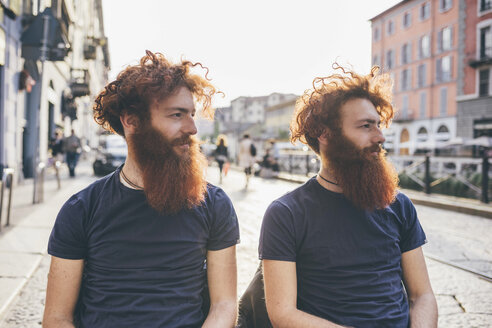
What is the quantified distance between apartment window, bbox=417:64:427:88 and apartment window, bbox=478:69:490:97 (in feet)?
35.4

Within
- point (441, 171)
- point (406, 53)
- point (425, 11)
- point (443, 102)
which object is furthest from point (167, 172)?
point (406, 53)

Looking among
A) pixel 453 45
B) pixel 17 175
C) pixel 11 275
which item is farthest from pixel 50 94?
pixel 453 45

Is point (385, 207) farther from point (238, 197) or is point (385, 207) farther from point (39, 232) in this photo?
point (238, 197)

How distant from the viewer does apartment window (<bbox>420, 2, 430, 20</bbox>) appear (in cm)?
4056

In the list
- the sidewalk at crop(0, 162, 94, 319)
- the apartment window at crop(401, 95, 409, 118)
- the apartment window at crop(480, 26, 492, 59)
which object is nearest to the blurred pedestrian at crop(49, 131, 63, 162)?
the sidewalk at crop(0, 162, 94, 319)

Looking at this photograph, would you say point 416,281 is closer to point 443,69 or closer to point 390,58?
point 443,69

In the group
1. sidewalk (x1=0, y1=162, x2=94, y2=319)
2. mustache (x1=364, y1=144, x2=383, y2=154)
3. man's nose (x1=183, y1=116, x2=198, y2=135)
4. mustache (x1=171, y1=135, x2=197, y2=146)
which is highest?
man's nose (x1=183, y1=116, x2=198, y2=135)

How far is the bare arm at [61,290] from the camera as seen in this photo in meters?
1.59

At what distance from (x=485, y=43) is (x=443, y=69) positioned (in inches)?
342

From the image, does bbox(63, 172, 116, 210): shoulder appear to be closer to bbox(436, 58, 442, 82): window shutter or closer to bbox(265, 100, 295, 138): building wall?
bbox(436, 58, 442, 82): window shutter

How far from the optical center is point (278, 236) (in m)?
1.72

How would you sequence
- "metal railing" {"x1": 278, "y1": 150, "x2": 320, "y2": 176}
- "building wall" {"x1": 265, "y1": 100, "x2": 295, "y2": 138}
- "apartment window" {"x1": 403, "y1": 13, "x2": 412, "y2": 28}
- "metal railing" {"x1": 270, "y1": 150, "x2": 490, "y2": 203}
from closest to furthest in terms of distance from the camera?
"metal railing" {"x1": 270, "y1": 150, "x2": 490, "y2": 203}, "metal railing" {"x1": 278, "y1": 150, "x2": 320, "y2": 176}, "apartment window" {"x1": 403, "y1": 13, "x2": 412, "y2": 28}, "building wall" {"x1": 265, "y1": 100, "x2": 295, "y2": 138}

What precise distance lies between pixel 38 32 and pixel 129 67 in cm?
735

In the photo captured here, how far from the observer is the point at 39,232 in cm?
541
